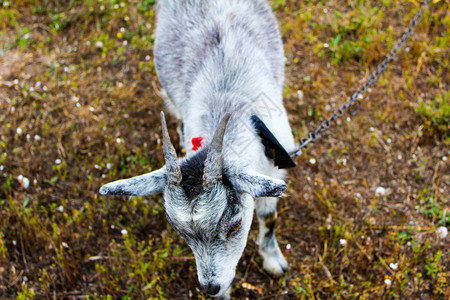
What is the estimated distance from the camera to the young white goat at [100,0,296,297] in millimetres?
2238

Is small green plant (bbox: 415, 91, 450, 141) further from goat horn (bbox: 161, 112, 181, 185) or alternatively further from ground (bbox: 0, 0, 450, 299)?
goat horn (bbox: 161, 112, 181, 185)

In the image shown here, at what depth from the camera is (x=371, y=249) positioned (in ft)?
10.9

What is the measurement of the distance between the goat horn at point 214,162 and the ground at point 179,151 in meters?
1.37

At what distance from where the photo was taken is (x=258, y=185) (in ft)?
7.00

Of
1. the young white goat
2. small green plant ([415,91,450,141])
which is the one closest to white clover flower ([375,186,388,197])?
small green plant ([415,91,450,141])

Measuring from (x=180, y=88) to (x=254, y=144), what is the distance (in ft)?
3.61

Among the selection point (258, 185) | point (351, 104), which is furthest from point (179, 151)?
point (258, 185)

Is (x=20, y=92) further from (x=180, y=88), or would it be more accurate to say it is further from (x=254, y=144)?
(x=254, y=144)

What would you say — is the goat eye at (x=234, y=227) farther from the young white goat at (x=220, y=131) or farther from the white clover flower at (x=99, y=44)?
the white clover flower at (x=99, y=44)

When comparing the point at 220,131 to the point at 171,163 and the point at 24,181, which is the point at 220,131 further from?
the point at 24,181

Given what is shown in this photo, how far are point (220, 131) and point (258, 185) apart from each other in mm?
356

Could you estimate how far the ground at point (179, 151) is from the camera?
3301mm

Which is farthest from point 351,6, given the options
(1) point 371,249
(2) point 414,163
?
(1) point 371,249

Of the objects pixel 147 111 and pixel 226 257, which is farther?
pixel 147 111
